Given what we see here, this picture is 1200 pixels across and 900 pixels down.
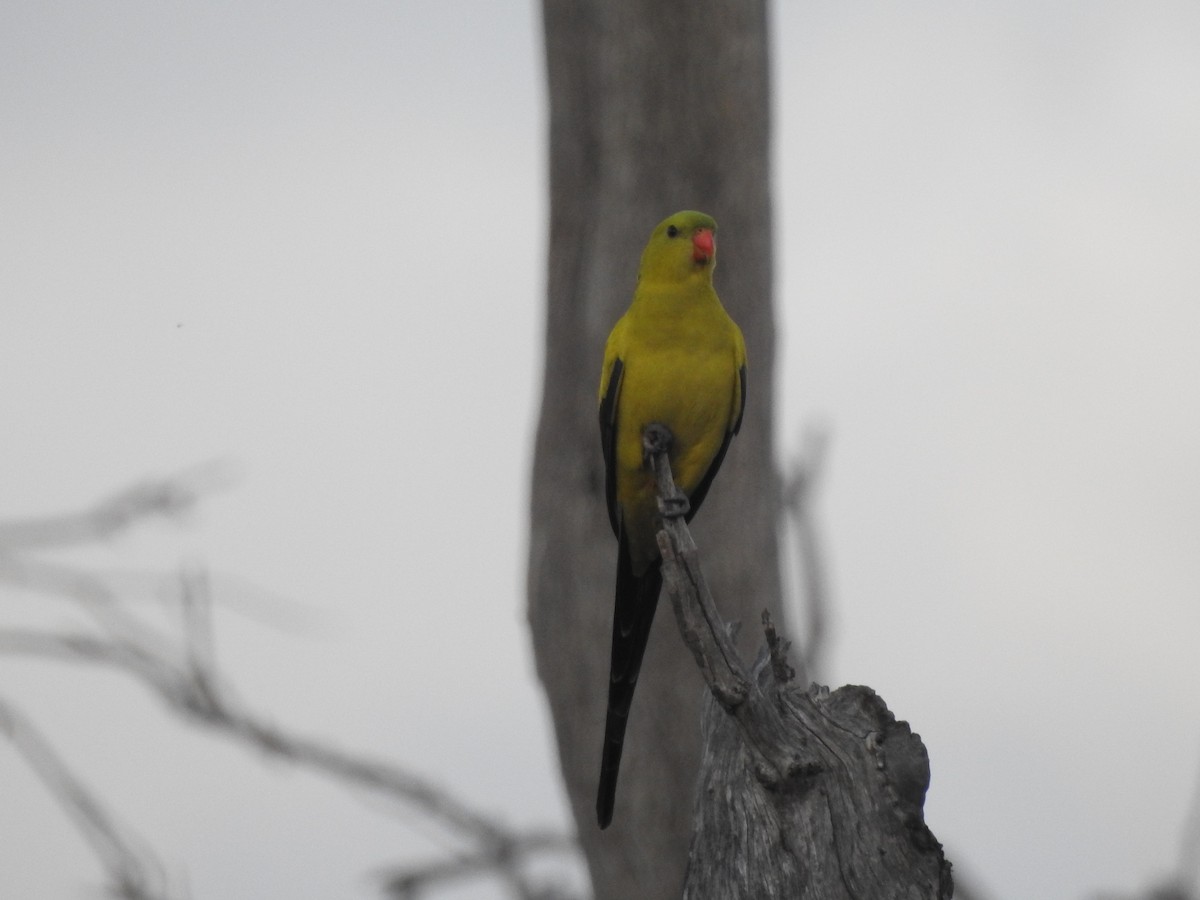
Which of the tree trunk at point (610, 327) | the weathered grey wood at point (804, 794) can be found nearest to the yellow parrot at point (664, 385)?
the weathered grey wood at point (804, 794)

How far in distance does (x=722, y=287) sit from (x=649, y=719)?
1894mm

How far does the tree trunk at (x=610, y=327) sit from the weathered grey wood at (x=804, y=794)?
2.65 meters

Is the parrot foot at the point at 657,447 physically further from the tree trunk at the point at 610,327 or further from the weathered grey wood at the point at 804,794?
the tree trunk at the point at 610,327

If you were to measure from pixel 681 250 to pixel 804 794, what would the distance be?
1.69 m

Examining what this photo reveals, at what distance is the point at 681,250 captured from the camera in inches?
167

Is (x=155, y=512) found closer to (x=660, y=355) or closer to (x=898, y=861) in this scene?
(x=660, y=355)

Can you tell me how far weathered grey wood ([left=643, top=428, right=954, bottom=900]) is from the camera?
3.28 meters

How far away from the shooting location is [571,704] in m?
6.18

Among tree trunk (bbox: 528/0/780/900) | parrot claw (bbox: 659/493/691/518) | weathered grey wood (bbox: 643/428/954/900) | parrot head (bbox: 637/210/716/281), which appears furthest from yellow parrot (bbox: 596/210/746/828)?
tree trunk (bbox: 528/0/780/900)

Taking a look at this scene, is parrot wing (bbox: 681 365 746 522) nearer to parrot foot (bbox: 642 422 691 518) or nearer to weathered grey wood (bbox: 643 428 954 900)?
parrot foot (bbox: 642 422 691 518)

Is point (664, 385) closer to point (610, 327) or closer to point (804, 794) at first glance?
point (804, 794)

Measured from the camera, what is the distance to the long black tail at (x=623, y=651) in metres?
4.13

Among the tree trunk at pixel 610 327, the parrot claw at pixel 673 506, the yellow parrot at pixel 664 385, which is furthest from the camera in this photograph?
the tree trunk at pixel 610 327

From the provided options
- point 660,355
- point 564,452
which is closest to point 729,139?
point 564,452
